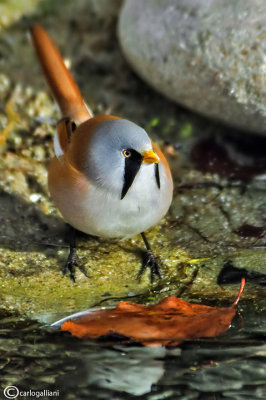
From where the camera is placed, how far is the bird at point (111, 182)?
3051 millimetres

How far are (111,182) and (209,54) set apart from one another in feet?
4.95

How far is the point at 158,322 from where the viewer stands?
2.77m

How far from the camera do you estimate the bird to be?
3.05 metres

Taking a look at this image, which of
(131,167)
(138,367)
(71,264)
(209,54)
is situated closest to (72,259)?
(71,264)

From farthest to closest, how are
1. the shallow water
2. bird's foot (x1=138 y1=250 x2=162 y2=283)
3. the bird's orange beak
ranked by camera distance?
bird's foot (x1=138 y1=250 x2=162 y2=283), the bird's orange beak, the shallow water

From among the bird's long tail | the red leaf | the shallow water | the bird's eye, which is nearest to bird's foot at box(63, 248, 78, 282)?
the red leaf

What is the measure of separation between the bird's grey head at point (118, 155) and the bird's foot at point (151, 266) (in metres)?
0.52

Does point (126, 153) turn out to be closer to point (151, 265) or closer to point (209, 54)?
point (151, 265)

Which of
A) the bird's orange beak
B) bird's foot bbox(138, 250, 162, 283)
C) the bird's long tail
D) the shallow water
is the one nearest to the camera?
the shallow water

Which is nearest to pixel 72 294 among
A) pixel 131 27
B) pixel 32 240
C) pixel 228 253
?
pixel 32 240

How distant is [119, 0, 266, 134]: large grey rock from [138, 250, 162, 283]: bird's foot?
4.29 ft

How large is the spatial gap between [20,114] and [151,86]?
1040 millimetres

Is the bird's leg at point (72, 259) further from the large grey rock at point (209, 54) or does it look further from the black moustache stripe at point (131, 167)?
the large grey rock at point (209, 54)

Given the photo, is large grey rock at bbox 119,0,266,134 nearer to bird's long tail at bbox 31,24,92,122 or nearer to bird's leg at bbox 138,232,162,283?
bird's long tail at bbox 31,24,92,122
